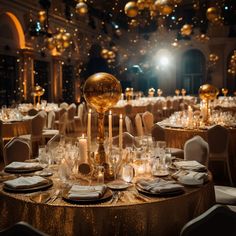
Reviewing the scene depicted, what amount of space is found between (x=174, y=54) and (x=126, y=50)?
297 cm

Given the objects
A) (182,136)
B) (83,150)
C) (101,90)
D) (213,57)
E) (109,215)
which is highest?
(213,57)

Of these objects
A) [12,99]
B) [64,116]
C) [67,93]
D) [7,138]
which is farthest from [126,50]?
[7,138]

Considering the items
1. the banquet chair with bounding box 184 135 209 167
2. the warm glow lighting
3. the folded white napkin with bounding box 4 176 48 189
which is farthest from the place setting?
the warm glow lighting

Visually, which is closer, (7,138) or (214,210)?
(214,210)

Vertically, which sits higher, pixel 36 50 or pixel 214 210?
pixel 36 50

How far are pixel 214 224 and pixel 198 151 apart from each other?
6.72 feet

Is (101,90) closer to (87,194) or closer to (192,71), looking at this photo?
(87,194)

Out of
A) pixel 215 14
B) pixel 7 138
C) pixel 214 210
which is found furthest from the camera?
pixel 215 14

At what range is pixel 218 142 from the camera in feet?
16.9

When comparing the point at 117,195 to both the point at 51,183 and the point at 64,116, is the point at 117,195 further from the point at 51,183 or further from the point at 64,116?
the point at 64,116

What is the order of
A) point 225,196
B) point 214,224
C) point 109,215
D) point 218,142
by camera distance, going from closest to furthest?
point 214,224 → point 109,215 → point 225,196 → point 218,142

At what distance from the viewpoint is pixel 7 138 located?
6.97 m

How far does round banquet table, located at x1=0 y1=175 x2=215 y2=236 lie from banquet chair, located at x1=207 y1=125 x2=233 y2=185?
9.32 feet

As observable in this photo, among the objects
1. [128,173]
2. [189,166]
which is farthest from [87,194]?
[189,166]
